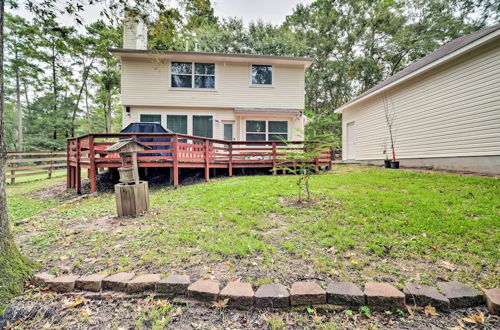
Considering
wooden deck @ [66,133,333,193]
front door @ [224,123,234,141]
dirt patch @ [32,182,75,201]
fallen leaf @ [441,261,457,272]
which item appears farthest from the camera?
front door @ [224,123,234,141]

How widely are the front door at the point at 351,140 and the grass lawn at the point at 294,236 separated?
25.1ft

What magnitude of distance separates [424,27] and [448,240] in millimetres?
19813

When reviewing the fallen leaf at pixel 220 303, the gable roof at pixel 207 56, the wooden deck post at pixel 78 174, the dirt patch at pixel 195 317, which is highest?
the gable roof at pixel 207 56

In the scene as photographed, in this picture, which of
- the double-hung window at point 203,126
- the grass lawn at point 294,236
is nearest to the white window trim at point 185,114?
the double-hung window at point 203,126

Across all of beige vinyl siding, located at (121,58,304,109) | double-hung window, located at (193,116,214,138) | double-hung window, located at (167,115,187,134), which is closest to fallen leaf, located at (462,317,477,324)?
double-hung window, located at (193,116,214,138)

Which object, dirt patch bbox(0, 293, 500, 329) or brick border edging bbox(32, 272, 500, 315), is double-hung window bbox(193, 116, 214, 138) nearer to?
brick border edging bbox(32, 272, 500, 315)

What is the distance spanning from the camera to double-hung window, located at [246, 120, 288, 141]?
1030cm

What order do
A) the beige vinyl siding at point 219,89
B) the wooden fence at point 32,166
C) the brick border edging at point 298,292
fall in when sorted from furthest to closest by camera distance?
the beige vinyl siding at point 219,89
the wooden fence at point 32,166
the brick border edging at point 298,292

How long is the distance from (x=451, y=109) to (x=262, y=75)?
7411mm

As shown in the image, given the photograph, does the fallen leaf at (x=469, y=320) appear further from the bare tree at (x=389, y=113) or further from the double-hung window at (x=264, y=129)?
the double-hung window at (x=264, y=129)

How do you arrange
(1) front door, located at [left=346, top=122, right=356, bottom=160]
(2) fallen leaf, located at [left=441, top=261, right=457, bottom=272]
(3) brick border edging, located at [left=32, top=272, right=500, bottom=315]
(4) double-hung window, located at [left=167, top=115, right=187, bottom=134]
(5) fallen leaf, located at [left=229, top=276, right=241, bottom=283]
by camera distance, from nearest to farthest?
(3) brick border edging, located at [left=32, top=272, right=500, bottom=315]
(5) fallen leaf, located at [left=229, top=276, right=241, bottom=283]
(2) fallen leaf, located at [left=441, top=261, right=457, bottom=272]
(4) double-hung window, located at [left=167, top=115, right=187, bottom=134]
(1) front door, located at [left=346, top=122, right=356, bottom=160]

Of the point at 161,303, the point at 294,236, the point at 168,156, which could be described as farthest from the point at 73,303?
the point at 168,156

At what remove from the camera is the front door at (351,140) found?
12016 mm

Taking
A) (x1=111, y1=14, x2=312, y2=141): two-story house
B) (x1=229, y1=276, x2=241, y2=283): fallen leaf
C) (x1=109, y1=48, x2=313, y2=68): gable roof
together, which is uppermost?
(x1=109, y1=48, x2=313, y2=68): gable roof
